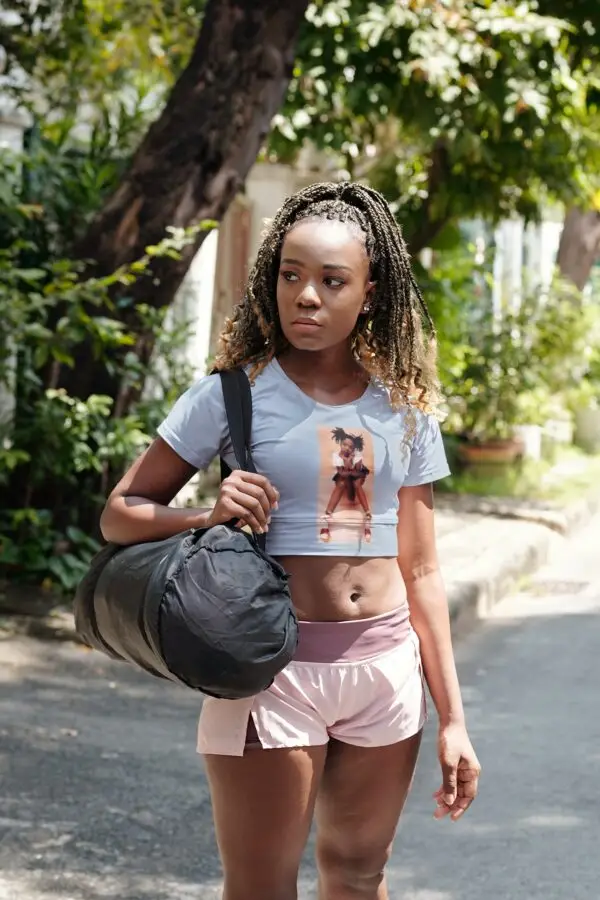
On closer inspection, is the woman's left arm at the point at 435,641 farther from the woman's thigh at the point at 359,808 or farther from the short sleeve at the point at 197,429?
the short sleeve at the point at 197,429

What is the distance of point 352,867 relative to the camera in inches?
110

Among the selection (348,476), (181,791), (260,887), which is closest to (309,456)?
(348,476)

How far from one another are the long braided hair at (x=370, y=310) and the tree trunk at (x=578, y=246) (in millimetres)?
16523

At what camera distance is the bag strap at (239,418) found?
2.69 metres

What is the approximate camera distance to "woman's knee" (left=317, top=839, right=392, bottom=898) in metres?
2.79

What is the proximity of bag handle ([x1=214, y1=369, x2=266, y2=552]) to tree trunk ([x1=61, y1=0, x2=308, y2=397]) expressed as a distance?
5038 mm

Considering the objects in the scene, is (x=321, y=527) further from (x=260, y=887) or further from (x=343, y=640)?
(x=260, y=887)

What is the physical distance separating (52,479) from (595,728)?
3073 millimetres

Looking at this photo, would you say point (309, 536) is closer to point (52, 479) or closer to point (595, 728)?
point (595, 728)

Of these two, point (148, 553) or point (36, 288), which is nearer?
point (148, 553)

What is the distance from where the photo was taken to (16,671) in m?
6.74

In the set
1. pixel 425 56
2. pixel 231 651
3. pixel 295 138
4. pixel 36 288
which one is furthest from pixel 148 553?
pixel 295 138

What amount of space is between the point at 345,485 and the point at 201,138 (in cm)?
516

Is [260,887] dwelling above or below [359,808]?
below
